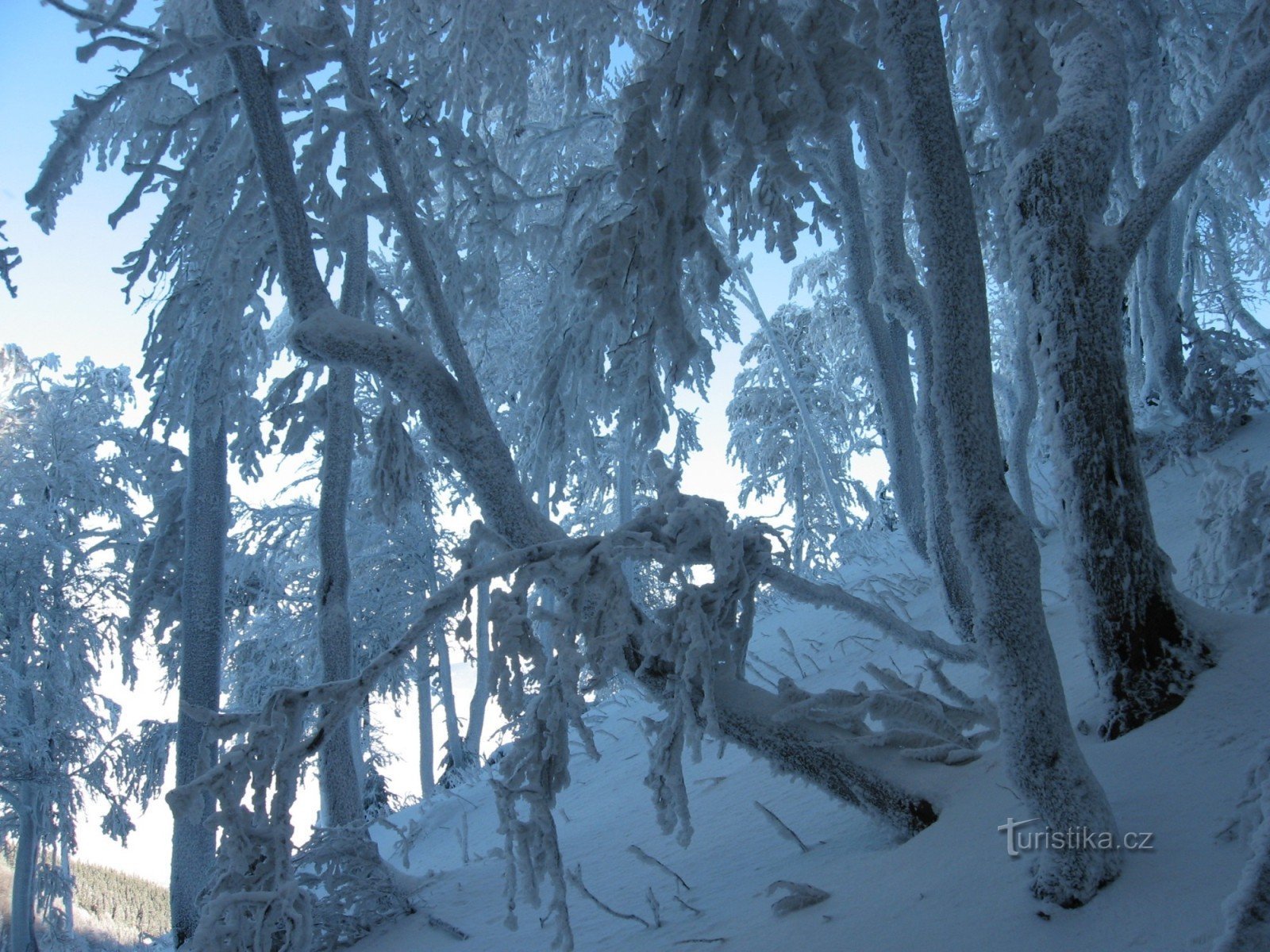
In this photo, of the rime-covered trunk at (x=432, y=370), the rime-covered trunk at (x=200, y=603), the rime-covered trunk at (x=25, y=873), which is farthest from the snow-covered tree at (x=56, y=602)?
the rime-covered trunk at (x=432, y=370)

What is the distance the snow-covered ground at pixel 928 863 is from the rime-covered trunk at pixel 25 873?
10.7 metres

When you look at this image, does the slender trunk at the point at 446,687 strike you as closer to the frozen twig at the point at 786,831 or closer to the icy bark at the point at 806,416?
the icy bark at the point at 806,416

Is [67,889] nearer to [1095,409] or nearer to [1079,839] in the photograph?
[1079,839]

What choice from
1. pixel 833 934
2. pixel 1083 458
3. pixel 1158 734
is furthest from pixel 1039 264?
pixel 833 934

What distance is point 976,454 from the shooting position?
178 centimetres

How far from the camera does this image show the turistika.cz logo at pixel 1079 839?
166 cm

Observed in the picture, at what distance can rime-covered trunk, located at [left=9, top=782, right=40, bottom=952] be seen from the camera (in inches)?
412

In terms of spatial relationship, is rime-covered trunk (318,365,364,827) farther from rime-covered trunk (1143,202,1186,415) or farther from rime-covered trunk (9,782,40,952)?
rime-covered trunk (9,782,40,952)

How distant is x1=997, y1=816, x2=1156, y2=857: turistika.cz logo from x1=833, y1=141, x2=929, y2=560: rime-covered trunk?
3830 mm

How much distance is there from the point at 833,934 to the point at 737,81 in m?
2.13

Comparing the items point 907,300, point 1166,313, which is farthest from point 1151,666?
point 1166,313

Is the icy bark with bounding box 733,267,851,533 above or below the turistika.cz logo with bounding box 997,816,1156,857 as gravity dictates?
above

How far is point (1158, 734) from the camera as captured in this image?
2109mm

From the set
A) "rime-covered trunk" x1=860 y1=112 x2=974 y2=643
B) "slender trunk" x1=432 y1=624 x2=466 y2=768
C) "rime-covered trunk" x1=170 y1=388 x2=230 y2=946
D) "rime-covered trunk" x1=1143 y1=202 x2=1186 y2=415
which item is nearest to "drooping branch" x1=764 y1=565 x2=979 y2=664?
"rime-covered trunk" x1=860 y1=112 x2=974 y2=643
